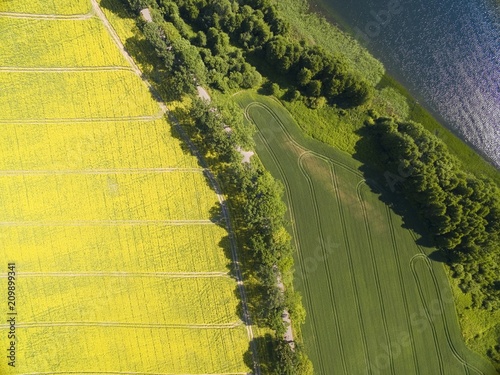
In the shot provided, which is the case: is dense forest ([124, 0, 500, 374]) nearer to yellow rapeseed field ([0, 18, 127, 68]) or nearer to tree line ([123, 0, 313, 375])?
tree line ([123, 0, 313, 375])

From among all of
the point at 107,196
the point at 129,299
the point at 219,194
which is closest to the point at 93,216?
the point at 107,196

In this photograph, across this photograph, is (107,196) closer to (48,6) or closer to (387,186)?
(48,6)

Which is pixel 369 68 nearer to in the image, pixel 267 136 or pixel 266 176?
pixel 267 136

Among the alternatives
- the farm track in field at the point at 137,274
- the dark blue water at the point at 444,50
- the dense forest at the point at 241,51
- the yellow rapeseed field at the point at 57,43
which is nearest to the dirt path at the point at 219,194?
the yellow rapeseed field at the point at 57,43

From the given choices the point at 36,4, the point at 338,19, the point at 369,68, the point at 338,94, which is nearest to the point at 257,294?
the point at 338,94

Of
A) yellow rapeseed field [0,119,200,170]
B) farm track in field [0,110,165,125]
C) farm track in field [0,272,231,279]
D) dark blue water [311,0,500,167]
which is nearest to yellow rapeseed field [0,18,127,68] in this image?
farm track in field [0,110,165,125]

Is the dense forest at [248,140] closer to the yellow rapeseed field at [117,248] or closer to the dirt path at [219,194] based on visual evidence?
the dirt path at [219,194]
